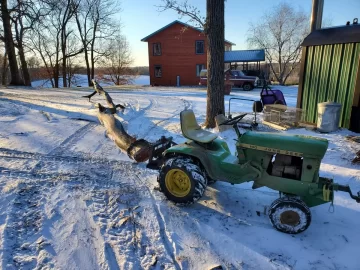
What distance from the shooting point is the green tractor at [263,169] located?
3.03 meters

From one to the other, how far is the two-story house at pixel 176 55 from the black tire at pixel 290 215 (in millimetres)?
25351

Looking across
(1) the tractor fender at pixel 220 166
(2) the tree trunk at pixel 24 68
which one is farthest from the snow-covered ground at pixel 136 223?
(2) the tree trunk at pixel 24 68

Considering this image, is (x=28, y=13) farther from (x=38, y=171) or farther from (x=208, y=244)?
(x=208, y=244)

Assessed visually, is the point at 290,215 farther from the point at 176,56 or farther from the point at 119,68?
the point at 119,68

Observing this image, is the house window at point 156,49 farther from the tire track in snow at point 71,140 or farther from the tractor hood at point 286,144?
the tractor hood at point 286,144

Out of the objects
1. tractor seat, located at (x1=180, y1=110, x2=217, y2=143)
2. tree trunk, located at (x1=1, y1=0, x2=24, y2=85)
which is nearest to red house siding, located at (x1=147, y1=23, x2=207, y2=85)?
tree trunk, located at (x1=1, y1=0, x2=24, y2=85)

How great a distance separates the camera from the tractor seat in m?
3.71

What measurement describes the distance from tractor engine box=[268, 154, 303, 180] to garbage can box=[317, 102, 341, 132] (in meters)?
4.27

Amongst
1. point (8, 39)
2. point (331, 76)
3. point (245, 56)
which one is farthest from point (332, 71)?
point (8, 39)

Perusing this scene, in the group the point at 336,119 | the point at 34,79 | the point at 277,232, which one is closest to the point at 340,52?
the point at 336,119

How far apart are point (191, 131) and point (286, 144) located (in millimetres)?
1341

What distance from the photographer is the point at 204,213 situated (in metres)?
3.52

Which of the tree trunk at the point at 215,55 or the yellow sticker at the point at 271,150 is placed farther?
the tree trunk at the point at 215,55

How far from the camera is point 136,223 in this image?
3256mm
